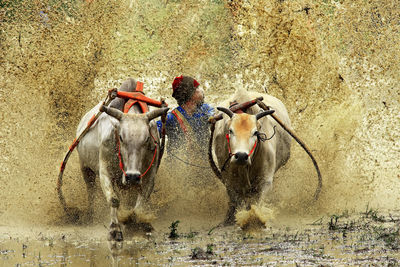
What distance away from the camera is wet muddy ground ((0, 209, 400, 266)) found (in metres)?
5.87

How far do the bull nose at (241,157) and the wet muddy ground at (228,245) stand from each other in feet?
2.52

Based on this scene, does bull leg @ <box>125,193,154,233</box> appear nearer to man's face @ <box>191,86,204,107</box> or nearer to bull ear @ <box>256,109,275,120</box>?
bull ear @ <box>256,109,275,120</box>

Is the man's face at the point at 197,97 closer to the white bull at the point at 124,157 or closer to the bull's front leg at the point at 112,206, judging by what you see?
the white bull at the point at 124,157

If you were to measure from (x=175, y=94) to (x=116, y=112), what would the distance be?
69.6 inches

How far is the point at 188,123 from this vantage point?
29.1 feet

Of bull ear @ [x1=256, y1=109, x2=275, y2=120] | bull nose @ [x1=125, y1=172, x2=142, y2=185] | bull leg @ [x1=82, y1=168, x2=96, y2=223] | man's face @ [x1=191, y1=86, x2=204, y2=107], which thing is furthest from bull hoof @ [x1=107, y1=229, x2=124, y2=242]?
man's face @ [x1=191, y1=86, x2=204, y2=107]

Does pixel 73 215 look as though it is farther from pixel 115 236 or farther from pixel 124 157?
pixel 124 157

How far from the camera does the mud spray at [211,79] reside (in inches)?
361

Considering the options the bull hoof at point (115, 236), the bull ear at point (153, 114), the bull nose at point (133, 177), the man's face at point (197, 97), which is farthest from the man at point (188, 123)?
the bull hoof at point (115, 236)

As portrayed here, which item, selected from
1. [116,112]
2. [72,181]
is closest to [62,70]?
[72,181]

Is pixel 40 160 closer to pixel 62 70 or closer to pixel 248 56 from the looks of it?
pixel 62 70

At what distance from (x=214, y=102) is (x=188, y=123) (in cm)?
487

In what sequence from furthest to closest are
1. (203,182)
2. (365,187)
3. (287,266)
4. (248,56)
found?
(248,56) < (365,187) < (203,182) < (287,266)

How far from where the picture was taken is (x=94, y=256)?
6.29 meters
